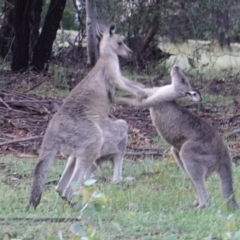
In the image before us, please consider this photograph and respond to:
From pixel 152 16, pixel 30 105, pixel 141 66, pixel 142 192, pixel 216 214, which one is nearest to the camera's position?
pixel 216 214

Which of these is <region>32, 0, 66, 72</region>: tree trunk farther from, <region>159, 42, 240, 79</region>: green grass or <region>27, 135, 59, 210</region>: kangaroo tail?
<region>27, 135, 59, 210</region>: kangaroo tail

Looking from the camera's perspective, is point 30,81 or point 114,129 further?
point 30,81

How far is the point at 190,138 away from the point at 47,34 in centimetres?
1057

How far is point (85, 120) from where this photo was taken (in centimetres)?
717

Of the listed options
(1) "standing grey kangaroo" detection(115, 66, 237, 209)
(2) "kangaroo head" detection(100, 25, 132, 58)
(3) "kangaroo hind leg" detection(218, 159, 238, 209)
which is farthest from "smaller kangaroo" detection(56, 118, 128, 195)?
(3) "kangaroo hind leg" detection(218, 159, 238, 209)

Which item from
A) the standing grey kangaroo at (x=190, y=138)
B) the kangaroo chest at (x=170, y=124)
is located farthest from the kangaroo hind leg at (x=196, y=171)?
the kangaroo chest at (x=170, y=124)

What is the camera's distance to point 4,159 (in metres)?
9.27

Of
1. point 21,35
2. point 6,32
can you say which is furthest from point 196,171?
point 6,32

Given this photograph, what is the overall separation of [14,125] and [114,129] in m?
3.14

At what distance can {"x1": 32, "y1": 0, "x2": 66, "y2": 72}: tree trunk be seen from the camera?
678 inches

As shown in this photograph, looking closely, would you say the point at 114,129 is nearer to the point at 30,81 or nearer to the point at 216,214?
the point at 216,214

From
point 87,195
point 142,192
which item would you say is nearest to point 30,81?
point 142,192

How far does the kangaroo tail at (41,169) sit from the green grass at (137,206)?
0.39ft

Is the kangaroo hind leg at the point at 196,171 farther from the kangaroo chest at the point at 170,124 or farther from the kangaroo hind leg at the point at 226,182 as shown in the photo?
the kangaroo chest at the point at 170,124
